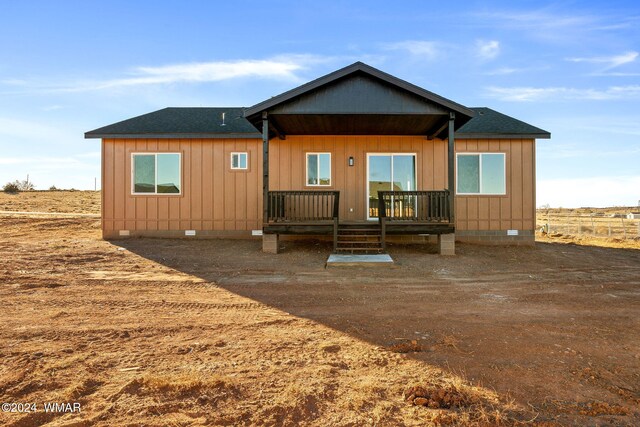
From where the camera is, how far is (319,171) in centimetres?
1162

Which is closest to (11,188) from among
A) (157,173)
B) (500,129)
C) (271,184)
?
A: (157,173)

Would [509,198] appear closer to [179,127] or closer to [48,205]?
[179,127]

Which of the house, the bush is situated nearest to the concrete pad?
the house

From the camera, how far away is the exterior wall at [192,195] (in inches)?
462

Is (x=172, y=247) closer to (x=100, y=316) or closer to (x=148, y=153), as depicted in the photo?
(x=148, y=153)

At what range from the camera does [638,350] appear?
11.3ft

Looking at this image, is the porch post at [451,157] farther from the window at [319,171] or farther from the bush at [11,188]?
the bush at [11,188]

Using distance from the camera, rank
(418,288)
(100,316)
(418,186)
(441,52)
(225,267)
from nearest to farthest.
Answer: (100,316), (418,288), (225,267), (418,186), (441,52)

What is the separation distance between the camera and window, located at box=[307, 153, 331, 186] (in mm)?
11609

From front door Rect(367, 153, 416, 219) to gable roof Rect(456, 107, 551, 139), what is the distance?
1.75 metres

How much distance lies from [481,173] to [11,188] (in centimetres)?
4392

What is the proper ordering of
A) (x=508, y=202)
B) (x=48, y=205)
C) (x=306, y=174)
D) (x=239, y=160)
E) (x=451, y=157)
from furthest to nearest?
(x=48, y=205) → (x=239, y=160) → (x=306, y=174) → (x=508, y=202) → (x=451, y=157)

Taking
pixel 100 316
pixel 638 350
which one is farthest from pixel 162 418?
pixel 638 350

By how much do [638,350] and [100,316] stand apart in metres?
5.74
